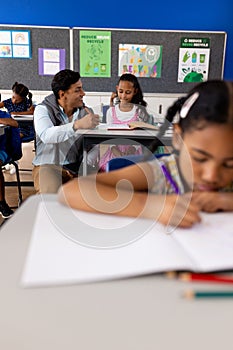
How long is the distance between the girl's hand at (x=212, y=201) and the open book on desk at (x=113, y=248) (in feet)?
0.09

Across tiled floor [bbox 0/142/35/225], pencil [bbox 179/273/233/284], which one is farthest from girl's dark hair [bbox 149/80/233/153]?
tiled floor [bbox 0/142/35/225]

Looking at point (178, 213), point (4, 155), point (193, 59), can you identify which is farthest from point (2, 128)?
point (193, 59)

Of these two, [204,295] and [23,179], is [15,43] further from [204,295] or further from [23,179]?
[204,295]

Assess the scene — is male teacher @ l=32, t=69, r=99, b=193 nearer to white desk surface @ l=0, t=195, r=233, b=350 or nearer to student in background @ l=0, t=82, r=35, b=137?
white desk surface @ l=0, t=195, r=233, b=350

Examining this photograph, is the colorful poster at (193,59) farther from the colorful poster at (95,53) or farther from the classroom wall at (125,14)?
the colorful poster at (95,53)

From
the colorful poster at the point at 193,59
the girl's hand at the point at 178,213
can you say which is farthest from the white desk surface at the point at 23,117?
the girl's hand at the point at 178,213

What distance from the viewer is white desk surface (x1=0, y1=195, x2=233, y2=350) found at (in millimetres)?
361

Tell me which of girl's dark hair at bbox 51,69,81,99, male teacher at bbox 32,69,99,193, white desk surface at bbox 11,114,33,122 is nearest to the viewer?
male teacher at bbox 32,69,99,193

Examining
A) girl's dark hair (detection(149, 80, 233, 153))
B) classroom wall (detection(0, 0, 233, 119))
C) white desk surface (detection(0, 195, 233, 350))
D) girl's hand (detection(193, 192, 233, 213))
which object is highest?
classroom wall (detection(0, 0, 233, 119))

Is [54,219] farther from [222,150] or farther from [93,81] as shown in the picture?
[93,81]

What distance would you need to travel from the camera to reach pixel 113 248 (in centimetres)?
55

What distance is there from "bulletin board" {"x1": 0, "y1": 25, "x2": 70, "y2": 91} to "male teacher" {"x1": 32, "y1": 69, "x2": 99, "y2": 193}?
7.07 ft

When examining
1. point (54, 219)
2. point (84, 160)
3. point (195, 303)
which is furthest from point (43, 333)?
point (84, 160)

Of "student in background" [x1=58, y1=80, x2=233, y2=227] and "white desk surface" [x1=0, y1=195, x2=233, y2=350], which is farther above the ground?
"student in background" [x1=58, y1=80, x2=233, y2=227]
